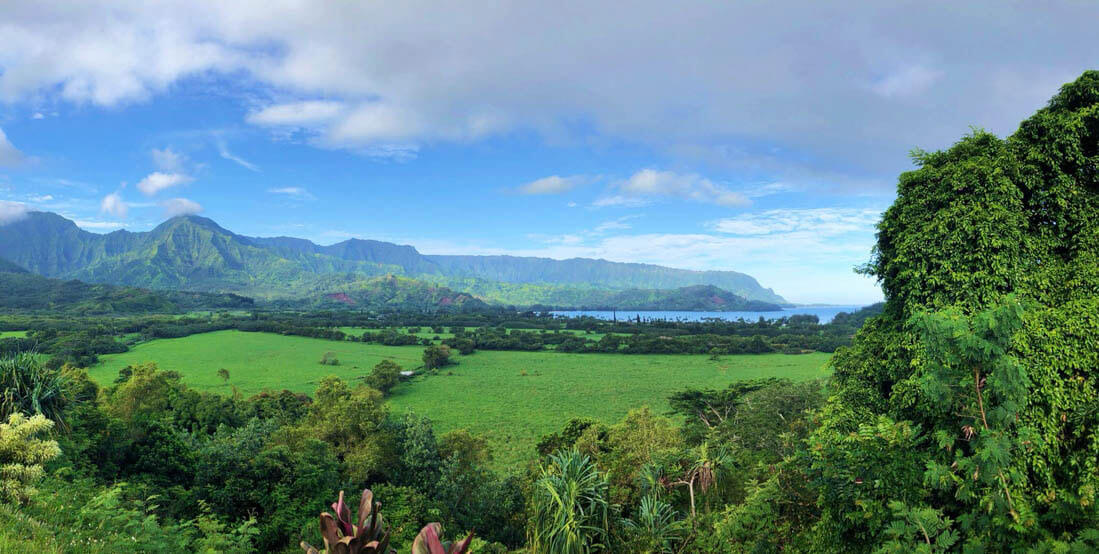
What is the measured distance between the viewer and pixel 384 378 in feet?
229

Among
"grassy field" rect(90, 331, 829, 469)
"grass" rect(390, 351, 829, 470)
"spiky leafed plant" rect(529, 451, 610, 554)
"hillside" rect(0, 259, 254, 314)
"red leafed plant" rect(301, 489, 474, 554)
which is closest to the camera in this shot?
"red leafed plant" rect(301, 489, 474, 554)

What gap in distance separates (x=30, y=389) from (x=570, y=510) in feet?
49.4

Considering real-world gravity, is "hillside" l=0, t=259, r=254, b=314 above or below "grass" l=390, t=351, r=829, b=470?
above

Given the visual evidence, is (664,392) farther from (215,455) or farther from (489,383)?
(215,455)

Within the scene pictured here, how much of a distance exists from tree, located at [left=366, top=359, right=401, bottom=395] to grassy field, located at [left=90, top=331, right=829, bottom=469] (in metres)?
1.80

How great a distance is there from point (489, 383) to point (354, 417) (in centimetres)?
5308

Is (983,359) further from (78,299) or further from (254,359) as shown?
(78,299)

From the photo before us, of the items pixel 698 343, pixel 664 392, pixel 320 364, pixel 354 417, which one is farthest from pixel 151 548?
pixel 698 343

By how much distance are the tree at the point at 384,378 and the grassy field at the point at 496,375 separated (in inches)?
70.8

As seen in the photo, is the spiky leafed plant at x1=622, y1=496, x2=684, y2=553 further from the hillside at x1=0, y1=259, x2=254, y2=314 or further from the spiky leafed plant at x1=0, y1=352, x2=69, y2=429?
the hillside at x1=0, y1=259, x2=254, y2=314

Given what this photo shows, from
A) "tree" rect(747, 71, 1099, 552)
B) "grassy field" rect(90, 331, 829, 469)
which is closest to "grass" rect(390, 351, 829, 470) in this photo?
"grassy field" rect(90, 331, 829, 469)

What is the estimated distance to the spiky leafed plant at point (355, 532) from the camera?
205 cm

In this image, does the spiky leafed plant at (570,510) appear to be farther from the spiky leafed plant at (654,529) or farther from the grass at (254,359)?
the grass at (254,359)

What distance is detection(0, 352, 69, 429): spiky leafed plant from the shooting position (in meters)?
12.2
